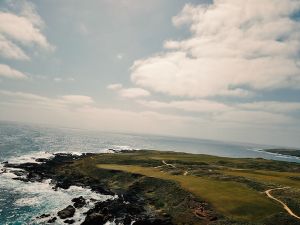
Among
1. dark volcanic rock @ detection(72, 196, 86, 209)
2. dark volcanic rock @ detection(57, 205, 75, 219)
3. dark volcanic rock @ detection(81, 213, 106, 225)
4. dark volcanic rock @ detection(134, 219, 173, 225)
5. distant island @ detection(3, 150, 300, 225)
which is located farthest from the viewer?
dark volcanic rock @ detection(72, 196, 86, 209)

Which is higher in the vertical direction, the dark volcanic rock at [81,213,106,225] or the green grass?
the green grass

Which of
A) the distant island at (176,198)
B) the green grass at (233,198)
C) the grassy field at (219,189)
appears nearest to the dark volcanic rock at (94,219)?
the distant island at (176,198)

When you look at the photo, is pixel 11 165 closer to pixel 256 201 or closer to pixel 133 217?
pixel 133 217

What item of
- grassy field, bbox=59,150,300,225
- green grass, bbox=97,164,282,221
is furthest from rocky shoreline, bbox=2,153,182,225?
green grass, bbox=97,164,282,221

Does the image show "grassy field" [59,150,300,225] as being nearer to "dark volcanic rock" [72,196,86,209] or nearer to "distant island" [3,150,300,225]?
"distant island" [3,150,300,225]

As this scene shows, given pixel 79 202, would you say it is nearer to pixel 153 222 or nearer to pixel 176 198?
pixel 153 222

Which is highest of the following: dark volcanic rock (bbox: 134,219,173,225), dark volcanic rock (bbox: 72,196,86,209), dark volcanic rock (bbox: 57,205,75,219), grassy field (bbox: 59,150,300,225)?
grassy field (bbox: 59,150,300,225)

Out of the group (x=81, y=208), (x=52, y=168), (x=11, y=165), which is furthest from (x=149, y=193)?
(x=11, y=165)

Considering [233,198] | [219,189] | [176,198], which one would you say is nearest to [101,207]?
[176,198]

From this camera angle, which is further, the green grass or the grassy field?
the green grass
